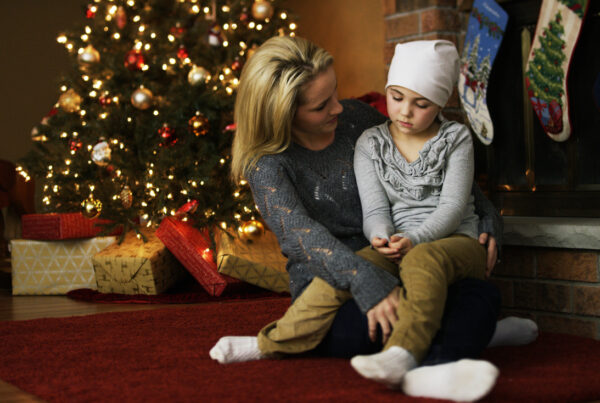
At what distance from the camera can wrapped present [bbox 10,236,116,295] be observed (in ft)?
10.8

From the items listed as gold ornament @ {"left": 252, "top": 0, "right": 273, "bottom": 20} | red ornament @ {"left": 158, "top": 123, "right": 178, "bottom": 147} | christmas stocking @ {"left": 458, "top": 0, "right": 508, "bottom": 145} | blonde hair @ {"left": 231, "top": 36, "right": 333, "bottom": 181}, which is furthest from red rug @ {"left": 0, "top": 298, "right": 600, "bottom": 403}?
gold ornament @ {"left": 252, "top": 0, "right": 273, "bottom": 20}

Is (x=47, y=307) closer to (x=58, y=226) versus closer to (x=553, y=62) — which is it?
(x=58, y=226)

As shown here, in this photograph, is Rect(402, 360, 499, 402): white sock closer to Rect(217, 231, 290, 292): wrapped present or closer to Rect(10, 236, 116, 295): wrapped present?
Rect(217, 231, 290, 292): wrapped present

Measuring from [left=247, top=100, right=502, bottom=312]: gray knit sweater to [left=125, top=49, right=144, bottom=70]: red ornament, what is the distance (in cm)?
168

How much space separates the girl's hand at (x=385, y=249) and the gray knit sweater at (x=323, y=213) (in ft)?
0.22

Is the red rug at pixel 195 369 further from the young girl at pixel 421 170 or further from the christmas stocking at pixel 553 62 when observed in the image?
the christmas stocking at pixel 553 62

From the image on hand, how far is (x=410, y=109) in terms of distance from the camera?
1735mm

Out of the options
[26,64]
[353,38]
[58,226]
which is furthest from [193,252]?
[26,64]

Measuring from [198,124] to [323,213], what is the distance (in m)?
1.58

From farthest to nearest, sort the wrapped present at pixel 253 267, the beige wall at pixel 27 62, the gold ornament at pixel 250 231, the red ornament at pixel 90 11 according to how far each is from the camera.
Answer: the beige wall at pixel 27 62 < the red ornament at pixel 90 11 < the gold ornament at pixel 250 231 < the wrapped present at pixel 253 267

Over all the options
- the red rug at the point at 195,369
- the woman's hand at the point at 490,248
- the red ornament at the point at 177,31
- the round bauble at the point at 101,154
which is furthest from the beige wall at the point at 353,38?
the woman's hand at the point at 490,248

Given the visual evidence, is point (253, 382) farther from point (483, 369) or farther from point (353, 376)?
point (483, 369)

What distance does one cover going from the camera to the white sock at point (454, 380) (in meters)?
1.25

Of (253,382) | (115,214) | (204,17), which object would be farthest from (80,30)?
(253,382)
